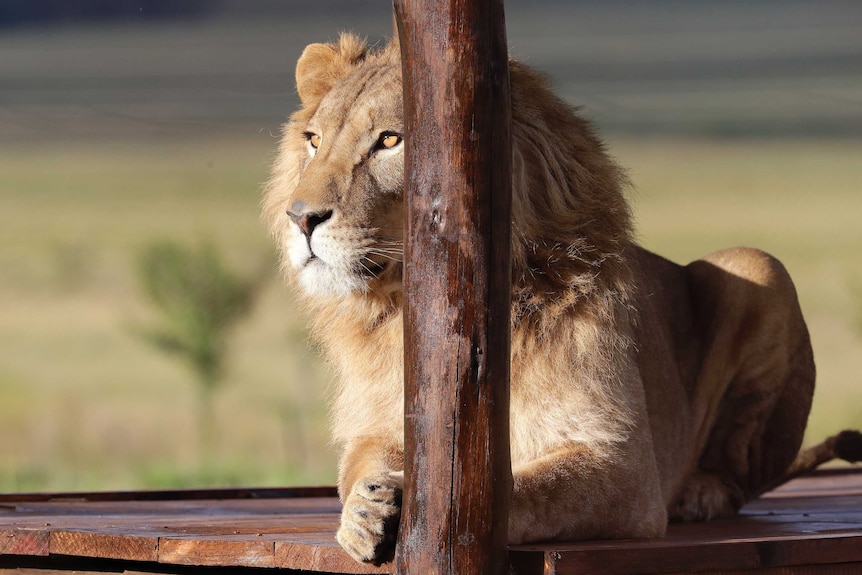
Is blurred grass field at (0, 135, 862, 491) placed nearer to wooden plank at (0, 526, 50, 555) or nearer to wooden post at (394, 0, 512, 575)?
wooden plank at (0, 526, 50, 555)

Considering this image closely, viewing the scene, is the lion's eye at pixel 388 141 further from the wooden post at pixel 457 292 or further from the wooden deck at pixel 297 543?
the wooden deck at pixel 297 543

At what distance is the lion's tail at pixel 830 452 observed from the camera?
5039 mm

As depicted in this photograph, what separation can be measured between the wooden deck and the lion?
6.0 inches

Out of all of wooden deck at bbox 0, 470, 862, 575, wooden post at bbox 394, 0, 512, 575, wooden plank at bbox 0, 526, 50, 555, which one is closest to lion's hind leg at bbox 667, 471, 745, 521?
wooden deck at bbox 0, 470, 862, 575

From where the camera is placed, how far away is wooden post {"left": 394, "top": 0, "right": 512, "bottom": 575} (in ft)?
9.98

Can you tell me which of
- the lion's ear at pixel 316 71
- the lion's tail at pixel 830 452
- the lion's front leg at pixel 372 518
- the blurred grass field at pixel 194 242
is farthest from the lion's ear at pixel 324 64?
the blurred grass field at pixel 194 242

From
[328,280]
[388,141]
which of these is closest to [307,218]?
[328,280]

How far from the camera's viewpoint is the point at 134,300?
2491cm

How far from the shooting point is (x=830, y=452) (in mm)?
5184

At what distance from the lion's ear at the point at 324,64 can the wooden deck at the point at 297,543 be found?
1365 mm

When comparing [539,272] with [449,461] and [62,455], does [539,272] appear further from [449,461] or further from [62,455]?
[62,455]

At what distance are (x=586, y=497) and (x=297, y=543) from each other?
776 mm

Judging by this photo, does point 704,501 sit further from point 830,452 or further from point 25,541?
point 25,541

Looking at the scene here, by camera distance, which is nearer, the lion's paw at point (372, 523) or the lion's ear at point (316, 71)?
the lion's paw at point (372, 523)
